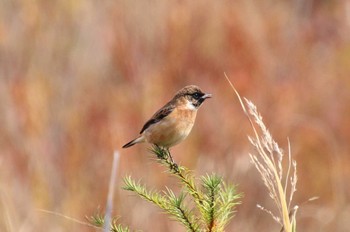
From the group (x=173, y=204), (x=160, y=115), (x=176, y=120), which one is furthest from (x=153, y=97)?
(x=173, y=204)

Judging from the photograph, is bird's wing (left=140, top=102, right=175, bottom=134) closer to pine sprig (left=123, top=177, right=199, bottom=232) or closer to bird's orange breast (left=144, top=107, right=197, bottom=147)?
bird's orange breast (left=144, top=107, right=197, bottom=147)

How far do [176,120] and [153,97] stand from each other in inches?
150

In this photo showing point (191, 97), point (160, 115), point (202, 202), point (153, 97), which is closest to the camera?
point (202, 202)

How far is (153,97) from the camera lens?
8.28m

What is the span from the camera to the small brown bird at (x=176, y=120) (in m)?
4.37

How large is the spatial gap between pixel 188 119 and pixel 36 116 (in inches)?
149

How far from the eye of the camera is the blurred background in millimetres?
7363

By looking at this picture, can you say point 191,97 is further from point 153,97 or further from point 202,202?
Answer: point 153,97

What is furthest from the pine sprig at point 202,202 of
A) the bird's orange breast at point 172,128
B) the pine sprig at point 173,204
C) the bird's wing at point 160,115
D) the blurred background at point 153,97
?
the blurred background at point 153,97

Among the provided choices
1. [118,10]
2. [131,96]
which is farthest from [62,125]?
[118,10]

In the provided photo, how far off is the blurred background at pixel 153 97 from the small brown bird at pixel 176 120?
1804 millimetres

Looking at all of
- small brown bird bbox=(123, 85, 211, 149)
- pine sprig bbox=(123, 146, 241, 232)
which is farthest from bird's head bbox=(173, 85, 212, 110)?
pine sprig bbox=(123, 146, 241, 232)

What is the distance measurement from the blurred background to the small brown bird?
1804mm

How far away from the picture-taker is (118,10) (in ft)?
31.5
